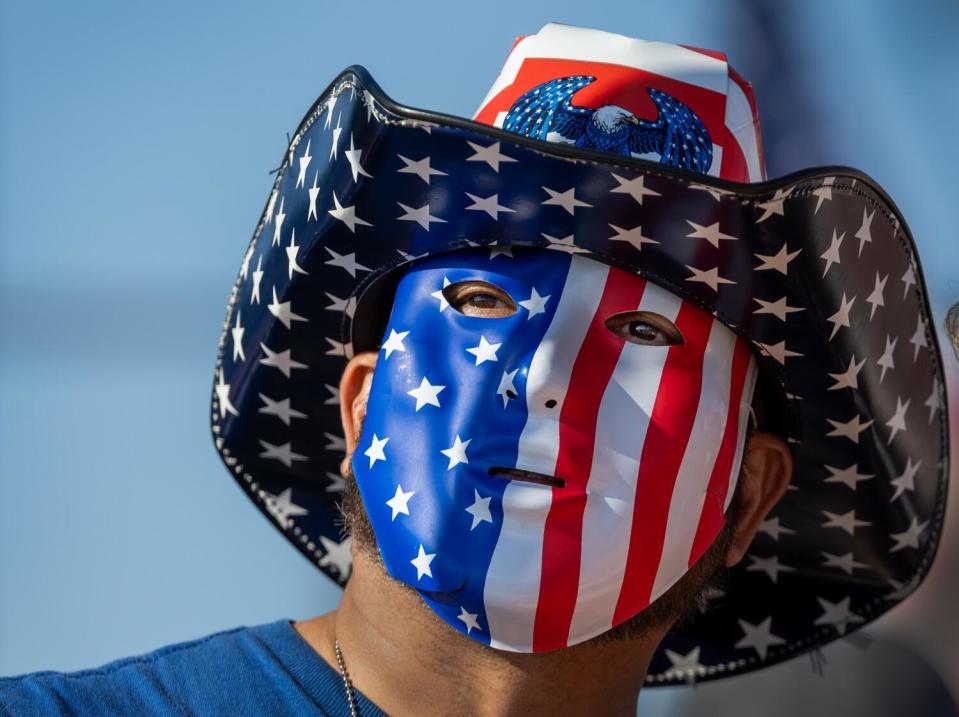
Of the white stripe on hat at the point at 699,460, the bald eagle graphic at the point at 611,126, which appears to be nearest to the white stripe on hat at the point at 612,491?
the white stripe on hat at the point at 699,460

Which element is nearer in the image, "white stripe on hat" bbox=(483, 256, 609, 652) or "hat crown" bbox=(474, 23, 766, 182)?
"white stripe on hat" bbox=(483, 256, 609, 652)

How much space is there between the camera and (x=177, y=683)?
95.3 inches

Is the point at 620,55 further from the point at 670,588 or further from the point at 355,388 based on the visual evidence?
the point at 670,588

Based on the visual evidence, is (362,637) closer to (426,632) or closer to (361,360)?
(426,632)

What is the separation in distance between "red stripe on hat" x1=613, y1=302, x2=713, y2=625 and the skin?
0.16 metres

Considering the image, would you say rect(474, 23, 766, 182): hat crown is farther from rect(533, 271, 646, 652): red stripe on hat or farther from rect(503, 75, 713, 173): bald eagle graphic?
rect(533, 271, 646, 652): red stripe on hat

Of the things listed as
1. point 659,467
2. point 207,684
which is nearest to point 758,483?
point 659,467

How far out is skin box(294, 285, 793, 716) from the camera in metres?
2.46

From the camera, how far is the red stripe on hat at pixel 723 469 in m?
2.56

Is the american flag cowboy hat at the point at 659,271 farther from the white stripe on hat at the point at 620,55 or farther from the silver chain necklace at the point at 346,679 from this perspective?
the silver chain necklace at the point at 346,679

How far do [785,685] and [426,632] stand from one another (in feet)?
6.34

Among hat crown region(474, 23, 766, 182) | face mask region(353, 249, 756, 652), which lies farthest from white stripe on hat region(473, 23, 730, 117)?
face mask region(353, 249, 756, 652)

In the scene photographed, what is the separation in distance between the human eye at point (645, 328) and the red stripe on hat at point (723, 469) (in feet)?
0.53

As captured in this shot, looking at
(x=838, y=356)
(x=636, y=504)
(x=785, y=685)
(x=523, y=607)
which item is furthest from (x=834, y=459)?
(x=785, y=685)
